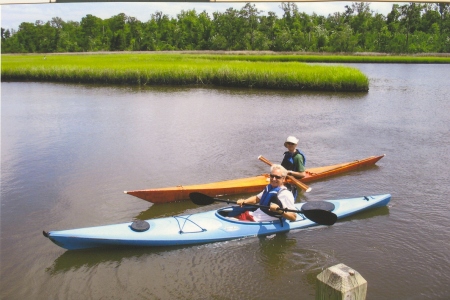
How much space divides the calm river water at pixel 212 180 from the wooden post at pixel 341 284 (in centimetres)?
238

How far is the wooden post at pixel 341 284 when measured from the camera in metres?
2.36

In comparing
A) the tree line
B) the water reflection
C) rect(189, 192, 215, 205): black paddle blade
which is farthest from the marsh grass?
the tree line

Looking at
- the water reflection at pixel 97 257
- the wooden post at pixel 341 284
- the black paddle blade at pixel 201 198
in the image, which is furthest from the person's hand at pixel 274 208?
the wooden post at pixel 341 284

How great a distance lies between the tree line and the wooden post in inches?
1993

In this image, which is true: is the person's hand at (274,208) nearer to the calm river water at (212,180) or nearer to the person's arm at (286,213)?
the person's arm at (286,213)

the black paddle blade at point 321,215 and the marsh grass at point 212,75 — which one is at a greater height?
the marsh grass at point 212,75

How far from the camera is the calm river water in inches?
197

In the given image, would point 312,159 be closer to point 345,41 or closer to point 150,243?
point 150,243

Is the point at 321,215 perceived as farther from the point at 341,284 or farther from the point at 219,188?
the point at 341,284

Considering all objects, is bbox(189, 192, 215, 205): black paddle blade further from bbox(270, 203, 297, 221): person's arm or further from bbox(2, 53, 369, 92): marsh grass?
bbox(2, 53, 369, 92): marsh grass

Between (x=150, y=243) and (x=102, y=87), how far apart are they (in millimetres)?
17592

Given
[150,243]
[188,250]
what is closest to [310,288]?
[188,250]

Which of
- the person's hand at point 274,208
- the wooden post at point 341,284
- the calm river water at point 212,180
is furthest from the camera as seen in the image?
the person's hand at point 274,208

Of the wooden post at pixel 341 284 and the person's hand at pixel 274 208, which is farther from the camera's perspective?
the person's hand at pixel 274 208
